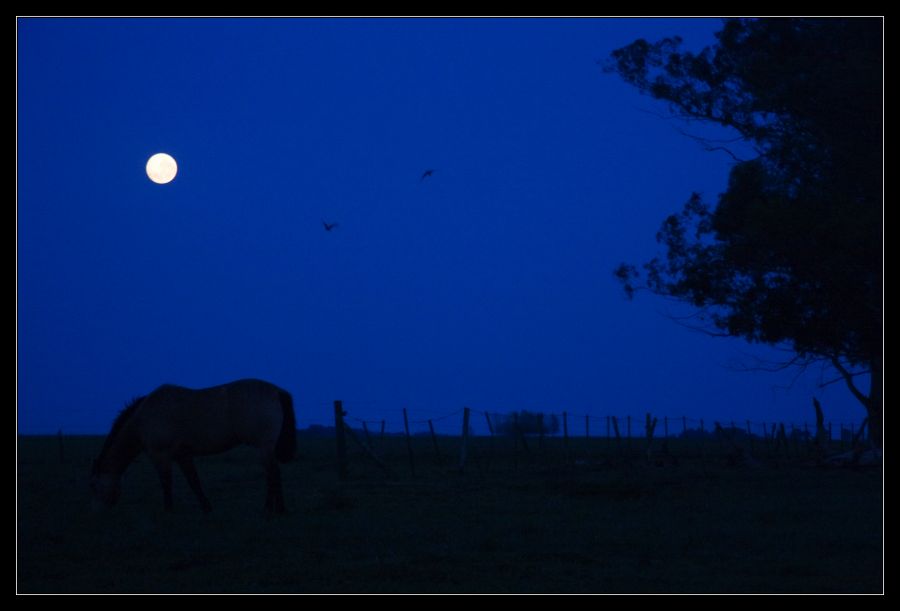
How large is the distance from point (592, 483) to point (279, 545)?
7.76 m

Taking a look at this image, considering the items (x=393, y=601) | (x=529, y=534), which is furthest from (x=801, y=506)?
(x=393, y=601)

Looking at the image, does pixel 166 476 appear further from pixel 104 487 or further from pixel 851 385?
pixel 851 385

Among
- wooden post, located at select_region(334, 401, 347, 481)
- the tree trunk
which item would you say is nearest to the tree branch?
the tree trunk

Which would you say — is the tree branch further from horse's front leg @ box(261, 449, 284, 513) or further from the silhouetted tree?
horse's front leg @ box(261, 449, 284, 513)

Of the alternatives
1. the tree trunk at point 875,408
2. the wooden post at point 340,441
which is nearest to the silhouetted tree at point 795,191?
the tree trunk at point 875,408

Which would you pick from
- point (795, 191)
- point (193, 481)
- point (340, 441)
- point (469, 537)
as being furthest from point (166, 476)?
point (795, 191)

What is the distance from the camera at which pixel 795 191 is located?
20.0m

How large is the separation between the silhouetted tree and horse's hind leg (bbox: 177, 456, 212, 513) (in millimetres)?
11355

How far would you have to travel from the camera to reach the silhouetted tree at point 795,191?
59.3 feet

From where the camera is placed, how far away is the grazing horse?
13.3 m

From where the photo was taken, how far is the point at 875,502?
46.4ft

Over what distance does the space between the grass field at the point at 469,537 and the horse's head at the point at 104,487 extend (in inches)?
10.2

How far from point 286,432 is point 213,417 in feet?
3.34

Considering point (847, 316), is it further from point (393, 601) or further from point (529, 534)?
point (393, 601)
